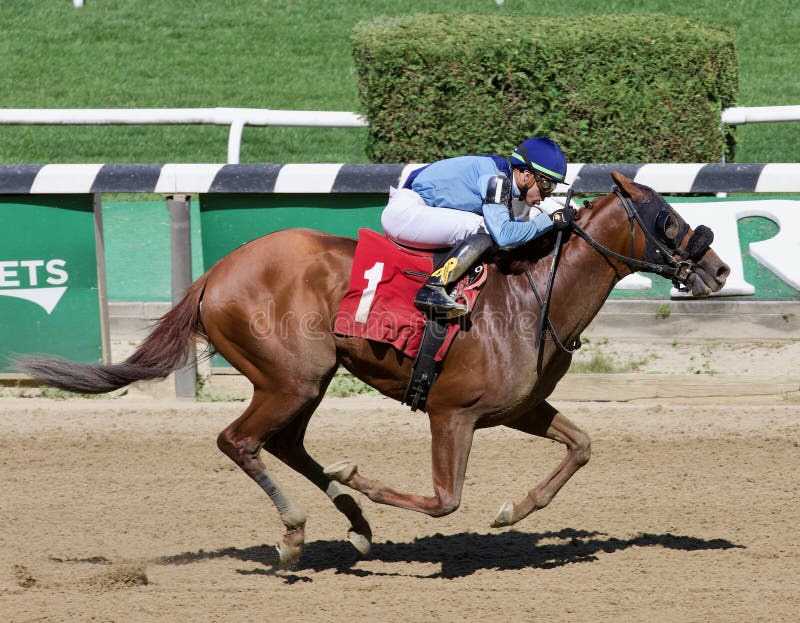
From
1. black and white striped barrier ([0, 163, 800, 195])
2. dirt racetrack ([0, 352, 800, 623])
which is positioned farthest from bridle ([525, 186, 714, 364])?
black and white striped barrier ([0, 163, 800, 195])

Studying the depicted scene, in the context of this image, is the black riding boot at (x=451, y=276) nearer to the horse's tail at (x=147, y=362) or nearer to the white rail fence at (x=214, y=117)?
the horse's tail at (x=147, y=362)

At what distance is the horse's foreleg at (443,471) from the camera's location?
15.4 ft

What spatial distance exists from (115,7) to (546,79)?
1010 centimetres

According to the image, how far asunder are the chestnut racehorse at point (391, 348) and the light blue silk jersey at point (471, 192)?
0.25 metres

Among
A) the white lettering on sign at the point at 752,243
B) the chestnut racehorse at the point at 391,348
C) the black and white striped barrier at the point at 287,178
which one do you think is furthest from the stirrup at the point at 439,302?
the white lettering on sign at the point at 752,243

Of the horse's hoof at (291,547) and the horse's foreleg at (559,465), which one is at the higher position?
the horse's foreleg at (559,465)

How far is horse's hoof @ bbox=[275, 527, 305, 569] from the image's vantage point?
4.88 m

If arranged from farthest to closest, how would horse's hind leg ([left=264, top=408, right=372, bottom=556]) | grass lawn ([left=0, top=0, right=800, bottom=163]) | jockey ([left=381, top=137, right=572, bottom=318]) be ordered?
grass lawn ([left=0, top=0, right=800, bottom=163]), horse's hind leg ([left=264, top=408, right=372, bottom=556]), jockey ([left=381, top=137, right=572, bottom=318])

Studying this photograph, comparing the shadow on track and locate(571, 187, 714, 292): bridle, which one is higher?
locate(571, 187, 714, 292): bridle

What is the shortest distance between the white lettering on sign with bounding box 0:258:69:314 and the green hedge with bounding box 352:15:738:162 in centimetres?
339

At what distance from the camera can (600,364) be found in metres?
7.71

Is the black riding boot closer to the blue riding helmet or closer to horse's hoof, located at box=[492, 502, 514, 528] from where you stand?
the blue riding helmet

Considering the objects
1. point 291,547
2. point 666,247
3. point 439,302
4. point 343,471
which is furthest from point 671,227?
point 291,547

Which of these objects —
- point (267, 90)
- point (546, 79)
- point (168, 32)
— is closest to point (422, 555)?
point (546, 79)
